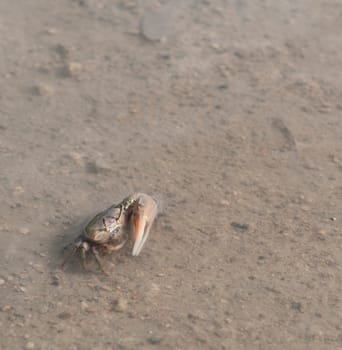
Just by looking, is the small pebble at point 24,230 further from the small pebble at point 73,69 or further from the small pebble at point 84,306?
the small pebble at point 73,69

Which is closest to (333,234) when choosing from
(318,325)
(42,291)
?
(318,325)

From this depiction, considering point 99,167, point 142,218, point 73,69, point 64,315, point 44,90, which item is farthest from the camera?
point 73,69

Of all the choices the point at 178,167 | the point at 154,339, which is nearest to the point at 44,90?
the point at 178,167

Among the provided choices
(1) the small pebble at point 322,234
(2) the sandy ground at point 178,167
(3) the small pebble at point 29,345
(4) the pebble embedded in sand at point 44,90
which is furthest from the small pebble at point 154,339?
(4) the pebble embedded in sand at point 44,90

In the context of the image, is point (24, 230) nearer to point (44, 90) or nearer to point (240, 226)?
point (240, 226)

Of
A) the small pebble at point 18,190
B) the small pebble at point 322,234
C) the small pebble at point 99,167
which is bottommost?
the small pebble at point 18,190

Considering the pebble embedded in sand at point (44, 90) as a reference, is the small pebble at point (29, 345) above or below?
above

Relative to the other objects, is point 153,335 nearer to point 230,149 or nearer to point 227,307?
point 227,307

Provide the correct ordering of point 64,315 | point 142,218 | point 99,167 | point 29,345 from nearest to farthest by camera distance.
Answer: point 29,345 < point 64,315 < point 142,218 < point 99,167
